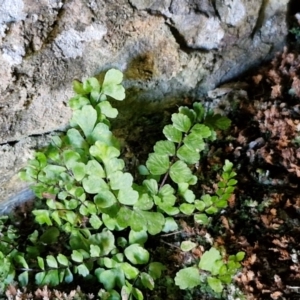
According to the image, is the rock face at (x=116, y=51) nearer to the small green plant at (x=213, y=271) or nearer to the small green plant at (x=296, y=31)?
the small green plant at (x=296, y=31)

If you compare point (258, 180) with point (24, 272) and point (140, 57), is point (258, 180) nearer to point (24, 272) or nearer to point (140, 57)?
point (140, 57)

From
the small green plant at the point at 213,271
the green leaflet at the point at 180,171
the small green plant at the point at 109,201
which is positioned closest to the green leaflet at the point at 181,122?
the small green plant at the point at 109,201

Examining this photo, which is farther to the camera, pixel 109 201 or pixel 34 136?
pixel 34 136

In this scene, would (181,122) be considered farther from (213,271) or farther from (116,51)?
(213,271)

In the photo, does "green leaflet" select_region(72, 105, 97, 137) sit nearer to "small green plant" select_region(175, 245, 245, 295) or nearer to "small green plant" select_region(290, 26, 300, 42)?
"small green plant" select_region(175, 245, 245, 295)

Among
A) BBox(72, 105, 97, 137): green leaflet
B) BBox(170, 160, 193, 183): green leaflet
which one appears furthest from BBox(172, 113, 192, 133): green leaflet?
BBox(72, 105, 97, 137): green leaflet

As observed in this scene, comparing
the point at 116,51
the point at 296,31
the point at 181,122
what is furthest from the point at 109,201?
the point at 296,31
